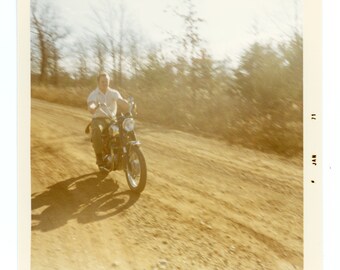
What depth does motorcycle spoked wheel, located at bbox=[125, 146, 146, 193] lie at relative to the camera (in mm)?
2191

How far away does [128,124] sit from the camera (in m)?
2.23

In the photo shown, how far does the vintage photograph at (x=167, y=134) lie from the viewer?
214 cm

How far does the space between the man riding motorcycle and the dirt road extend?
42mm

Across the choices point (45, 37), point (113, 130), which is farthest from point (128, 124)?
point (45, 37)

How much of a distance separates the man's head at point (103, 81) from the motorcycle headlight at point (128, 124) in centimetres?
20

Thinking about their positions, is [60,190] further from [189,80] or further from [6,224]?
[189,80]

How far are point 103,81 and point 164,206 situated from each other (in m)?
0.71

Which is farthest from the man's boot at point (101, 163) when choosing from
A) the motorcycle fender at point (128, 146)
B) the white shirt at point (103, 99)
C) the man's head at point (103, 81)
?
the man's head at point (103, 81)

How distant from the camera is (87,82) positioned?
2.17 meters

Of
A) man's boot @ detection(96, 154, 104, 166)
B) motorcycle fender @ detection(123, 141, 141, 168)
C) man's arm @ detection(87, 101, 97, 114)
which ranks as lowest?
man's boot @ detection(96, 154, 104, 166)

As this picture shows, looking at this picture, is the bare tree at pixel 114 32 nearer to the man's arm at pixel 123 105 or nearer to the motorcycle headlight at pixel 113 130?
the man's arm at pixel 123 105

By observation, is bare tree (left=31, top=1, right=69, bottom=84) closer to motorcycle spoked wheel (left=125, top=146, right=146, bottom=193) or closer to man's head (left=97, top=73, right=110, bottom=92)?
man's head (left=97, top=73, right=110, bottom=92)

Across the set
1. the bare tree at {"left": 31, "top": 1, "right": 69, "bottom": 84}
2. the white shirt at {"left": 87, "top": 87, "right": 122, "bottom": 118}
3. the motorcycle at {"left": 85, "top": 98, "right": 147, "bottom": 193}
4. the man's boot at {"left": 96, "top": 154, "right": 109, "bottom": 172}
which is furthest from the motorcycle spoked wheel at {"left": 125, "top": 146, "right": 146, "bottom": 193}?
the bare tree at {"left": 31, "top": 1, "right": 69, "bottom": 84}

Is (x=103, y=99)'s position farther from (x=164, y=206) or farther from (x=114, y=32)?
Answer: (x=164, y=206)
